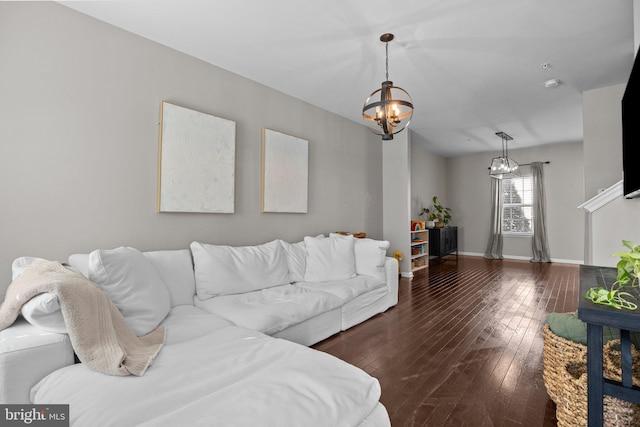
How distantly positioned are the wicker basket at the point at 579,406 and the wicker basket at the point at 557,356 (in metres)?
0.03

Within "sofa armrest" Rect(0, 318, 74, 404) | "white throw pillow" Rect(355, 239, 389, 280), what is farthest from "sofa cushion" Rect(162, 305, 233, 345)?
"white throw pillow" Rect(355, 239, 389, 280)

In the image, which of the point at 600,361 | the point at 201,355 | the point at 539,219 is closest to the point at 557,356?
the point at 600,361

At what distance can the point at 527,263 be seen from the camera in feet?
23.2

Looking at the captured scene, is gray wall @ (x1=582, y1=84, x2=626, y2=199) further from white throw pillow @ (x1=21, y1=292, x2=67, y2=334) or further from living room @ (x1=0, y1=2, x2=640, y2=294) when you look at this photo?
white throw pillow @ (x1=21, y1=292, x2=67, y2=334)

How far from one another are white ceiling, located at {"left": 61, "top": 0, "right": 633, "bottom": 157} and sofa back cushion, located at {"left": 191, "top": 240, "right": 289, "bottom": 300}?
6.25 ft

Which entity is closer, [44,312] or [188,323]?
[44,312]

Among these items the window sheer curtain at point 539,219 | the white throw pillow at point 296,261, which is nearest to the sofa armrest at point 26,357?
the white throw pillow at point 296,261

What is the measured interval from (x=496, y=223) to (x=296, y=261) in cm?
654

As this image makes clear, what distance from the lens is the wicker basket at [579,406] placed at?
1.33 meters

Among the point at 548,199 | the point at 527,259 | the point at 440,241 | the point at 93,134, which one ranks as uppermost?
the point at 93,134

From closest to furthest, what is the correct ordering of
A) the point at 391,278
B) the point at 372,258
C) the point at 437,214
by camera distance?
the point at 372,258 → the point at 391,278 → the point at 437,214

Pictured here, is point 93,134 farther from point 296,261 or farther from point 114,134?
point 296,261

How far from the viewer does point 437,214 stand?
25.7ft

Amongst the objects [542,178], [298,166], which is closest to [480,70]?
[298,166]
